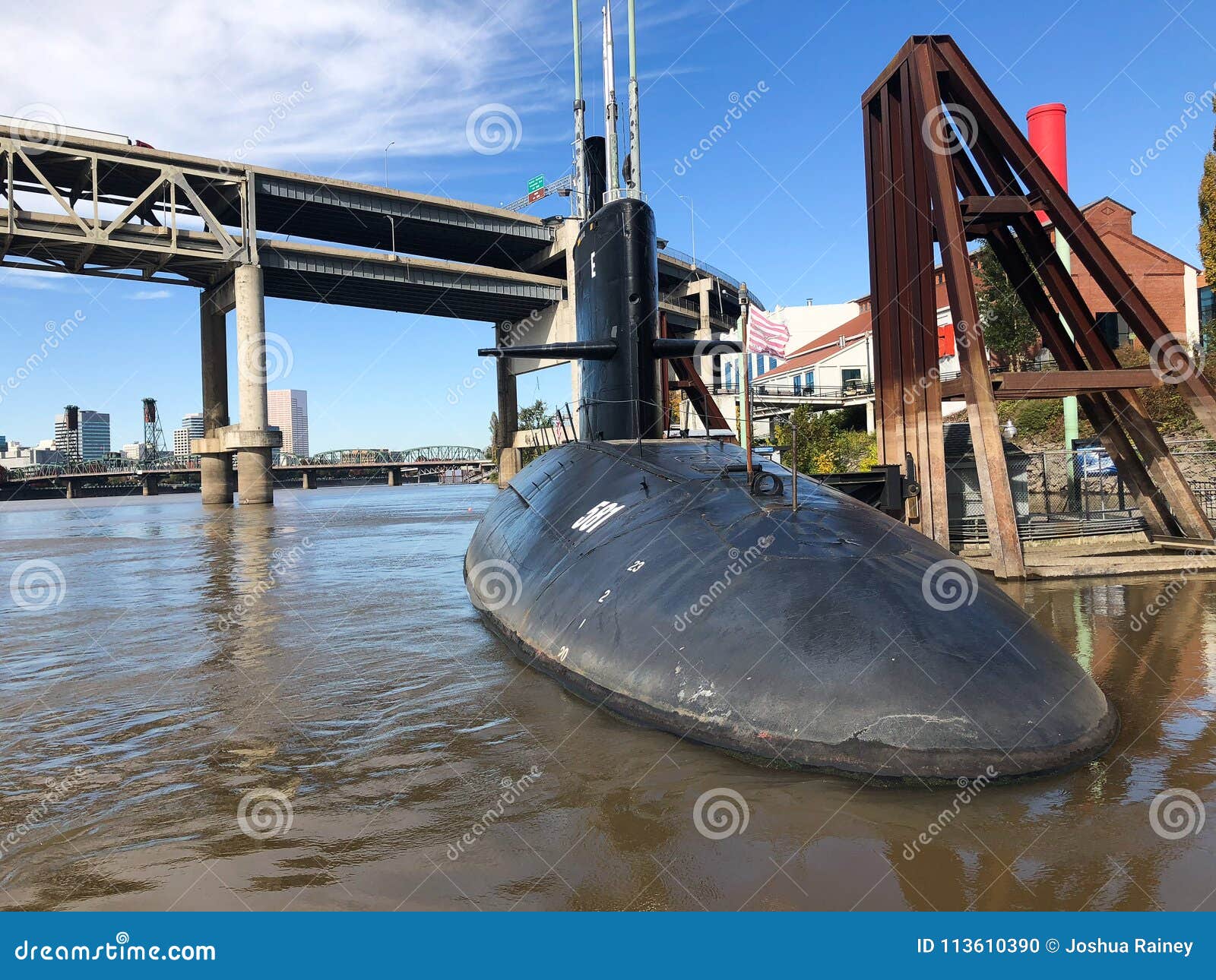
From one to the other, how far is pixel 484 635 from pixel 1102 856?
24.5ft

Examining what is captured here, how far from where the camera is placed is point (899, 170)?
53.0 ft

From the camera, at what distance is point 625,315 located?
12.2 metres

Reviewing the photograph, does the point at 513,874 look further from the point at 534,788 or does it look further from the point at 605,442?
the point at 605,442

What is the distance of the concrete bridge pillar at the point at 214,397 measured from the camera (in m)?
52.9

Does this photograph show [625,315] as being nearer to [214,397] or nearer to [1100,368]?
[1100,368]

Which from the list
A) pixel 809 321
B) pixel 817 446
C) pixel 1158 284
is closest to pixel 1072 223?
pixel 817 446

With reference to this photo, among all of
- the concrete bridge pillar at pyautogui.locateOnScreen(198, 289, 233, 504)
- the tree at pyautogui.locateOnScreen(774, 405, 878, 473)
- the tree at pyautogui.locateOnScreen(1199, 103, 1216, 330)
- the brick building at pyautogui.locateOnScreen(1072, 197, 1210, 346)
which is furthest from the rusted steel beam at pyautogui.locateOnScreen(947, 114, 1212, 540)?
the concrete bridge pillar at pyautogui.locateOnScreen(198, 289, 233, 504)

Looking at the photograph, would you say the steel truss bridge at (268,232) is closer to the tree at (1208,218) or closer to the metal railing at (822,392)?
the metal railing at (822,392)

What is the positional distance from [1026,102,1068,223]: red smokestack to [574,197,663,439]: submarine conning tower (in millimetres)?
28264

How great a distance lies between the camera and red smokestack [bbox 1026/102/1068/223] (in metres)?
33.3

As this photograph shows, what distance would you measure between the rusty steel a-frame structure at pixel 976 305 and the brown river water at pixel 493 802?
4.43 metres

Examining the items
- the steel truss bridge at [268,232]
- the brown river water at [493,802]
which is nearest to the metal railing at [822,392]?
the steel truss bridge at [268,232]

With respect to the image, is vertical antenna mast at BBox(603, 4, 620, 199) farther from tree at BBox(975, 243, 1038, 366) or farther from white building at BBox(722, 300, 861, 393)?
white building at BBox(722, 300, 861, 393)

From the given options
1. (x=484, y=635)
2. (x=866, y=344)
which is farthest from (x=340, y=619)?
(x=866, y=344)
